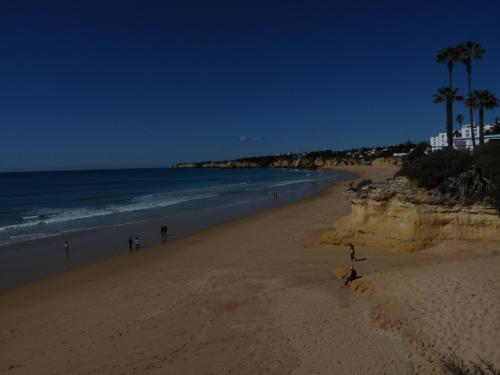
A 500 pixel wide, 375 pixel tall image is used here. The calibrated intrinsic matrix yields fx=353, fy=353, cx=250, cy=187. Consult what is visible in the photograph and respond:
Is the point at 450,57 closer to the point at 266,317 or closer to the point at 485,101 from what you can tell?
the point at 485,101

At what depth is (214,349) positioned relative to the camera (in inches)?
306

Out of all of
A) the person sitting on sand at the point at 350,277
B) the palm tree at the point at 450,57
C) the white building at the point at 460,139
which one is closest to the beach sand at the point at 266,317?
the person sitting on sand at the point at 350,277

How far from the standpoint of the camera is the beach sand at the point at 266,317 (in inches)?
281

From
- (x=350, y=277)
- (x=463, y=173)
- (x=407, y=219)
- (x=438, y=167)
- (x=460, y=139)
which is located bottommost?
(x=350, y=277)

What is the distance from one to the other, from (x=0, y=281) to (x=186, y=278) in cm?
816

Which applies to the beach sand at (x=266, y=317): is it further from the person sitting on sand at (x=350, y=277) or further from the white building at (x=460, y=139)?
the white building at (x=460, y=139)

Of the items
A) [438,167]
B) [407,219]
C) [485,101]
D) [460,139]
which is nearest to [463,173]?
[438,167]

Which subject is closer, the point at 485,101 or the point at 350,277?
the point at 350,277

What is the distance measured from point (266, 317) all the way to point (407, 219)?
7.06 meters

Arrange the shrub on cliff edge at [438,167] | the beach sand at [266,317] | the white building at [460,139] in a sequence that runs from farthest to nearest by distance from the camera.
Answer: the white building at [460,139] < the shrub on cliff edge at [438,167] < the beach sand at [266,317]

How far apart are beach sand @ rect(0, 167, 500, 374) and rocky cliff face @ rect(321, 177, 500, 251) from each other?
1.71 ft

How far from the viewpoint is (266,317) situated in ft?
29.7

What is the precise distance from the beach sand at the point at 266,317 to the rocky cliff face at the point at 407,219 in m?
0.52

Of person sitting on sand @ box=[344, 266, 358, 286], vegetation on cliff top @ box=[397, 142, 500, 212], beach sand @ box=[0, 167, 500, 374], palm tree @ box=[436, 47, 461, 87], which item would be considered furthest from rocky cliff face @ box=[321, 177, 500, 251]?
palm tree @ box=[436, 47, 461, 87]
